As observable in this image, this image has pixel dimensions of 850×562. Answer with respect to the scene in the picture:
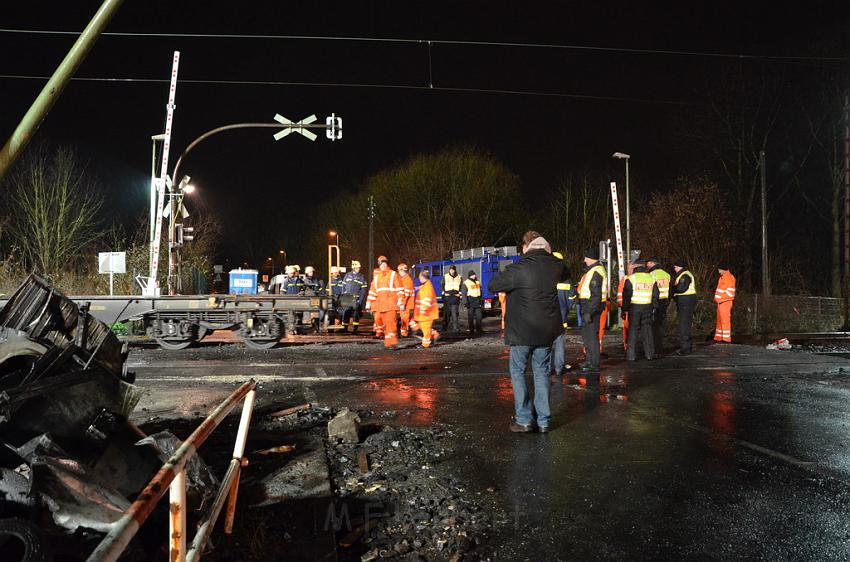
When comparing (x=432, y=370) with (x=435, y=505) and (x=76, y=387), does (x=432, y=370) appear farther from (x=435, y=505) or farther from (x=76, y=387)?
(x=76, y=387)

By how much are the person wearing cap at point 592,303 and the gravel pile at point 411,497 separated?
442 cm

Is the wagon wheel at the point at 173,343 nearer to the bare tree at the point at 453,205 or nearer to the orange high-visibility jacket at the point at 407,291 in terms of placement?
the orange high-visibility jacket at the point at 407,291

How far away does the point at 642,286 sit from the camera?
1081 cm

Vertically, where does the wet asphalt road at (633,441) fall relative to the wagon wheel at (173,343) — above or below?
below

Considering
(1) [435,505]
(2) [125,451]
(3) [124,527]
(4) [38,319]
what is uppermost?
(4) [38,319]

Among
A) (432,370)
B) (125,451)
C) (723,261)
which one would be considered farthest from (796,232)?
(125,451)

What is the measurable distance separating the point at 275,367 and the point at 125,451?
23.2ft

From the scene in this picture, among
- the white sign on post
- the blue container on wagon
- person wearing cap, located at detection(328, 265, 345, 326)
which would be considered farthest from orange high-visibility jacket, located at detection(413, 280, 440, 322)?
the white sign on post

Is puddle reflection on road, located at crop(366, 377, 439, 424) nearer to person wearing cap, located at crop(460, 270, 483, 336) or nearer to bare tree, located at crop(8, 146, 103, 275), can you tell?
person wearing cap, located at crop(460, 270, 483, 336)

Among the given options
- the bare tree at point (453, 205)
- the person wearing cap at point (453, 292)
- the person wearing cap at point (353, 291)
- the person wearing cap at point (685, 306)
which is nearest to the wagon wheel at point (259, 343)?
the person wearing cap at point (353, 291)

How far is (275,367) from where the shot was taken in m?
10.5

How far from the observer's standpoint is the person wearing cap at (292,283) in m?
16.6

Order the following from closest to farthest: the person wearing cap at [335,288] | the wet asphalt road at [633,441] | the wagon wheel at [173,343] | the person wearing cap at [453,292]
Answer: the wet asphalt road at [633,441] < the wagon wheel at [173,343] < the person wearing cap at [335,288] < the person wearing cap at [453,292]

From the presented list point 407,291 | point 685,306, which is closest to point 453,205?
point 407,291
